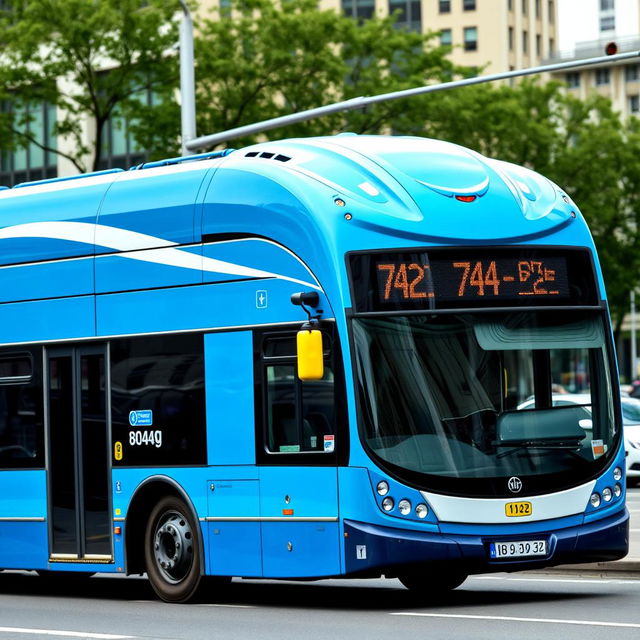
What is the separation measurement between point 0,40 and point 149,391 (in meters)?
26.6

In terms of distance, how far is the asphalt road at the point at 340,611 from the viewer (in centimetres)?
1037

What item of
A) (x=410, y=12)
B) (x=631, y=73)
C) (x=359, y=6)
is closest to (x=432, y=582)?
(x=359, y=6)

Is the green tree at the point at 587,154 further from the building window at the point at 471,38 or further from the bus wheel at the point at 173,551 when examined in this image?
the building window at the point at 471,38

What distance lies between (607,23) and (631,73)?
16561 millimetres

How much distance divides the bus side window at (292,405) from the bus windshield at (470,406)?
0.33 m

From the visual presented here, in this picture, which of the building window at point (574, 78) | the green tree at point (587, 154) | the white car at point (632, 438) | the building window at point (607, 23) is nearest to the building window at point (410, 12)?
the building window at point (574, 78)

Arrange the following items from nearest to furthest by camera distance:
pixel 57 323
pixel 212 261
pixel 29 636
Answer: pixel 29 636 → pixel 212 261 → pixel 57 323

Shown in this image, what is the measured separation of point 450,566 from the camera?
1167 centimetres

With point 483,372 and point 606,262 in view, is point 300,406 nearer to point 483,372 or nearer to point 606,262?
point 483,372

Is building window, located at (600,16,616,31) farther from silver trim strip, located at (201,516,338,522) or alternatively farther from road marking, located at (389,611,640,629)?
road marking, located at (389,611,640,629)

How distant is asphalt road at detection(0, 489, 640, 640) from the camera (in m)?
10.4

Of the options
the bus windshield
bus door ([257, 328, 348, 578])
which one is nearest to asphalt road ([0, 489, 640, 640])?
bus door ([257, 328, 348, 578])

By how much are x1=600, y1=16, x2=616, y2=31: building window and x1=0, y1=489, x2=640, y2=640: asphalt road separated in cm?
11554

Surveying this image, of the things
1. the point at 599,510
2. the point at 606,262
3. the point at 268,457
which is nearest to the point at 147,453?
the point at 268,457
